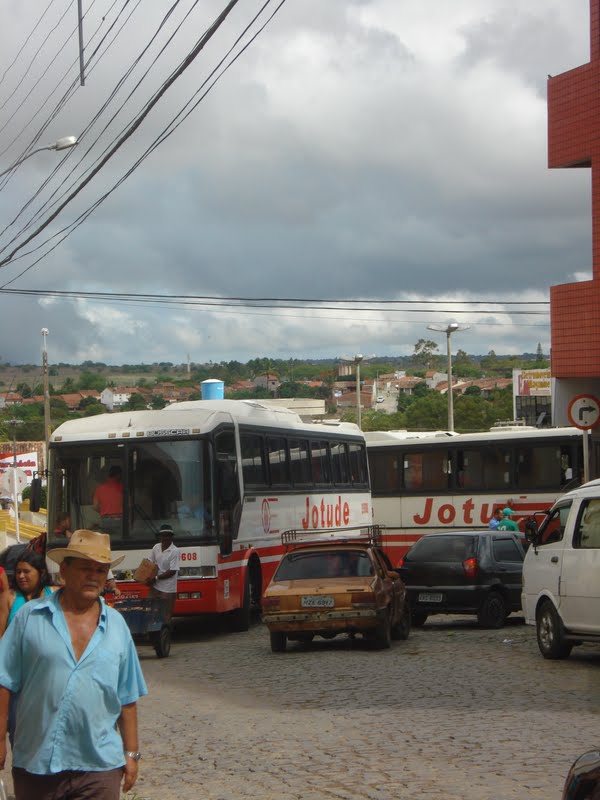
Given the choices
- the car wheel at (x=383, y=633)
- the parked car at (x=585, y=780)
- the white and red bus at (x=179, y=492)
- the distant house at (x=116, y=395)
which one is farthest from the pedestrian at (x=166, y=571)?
the distant house at (x=116, y=395)

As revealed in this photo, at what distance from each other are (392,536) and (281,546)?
384 inches

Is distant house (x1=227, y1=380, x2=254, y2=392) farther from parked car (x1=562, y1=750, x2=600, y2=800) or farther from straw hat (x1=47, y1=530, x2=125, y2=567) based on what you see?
parked car (x1=562, y1=750, x2=600, y2=800)

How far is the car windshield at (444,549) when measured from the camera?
20375 mm

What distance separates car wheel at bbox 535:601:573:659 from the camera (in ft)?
49.1

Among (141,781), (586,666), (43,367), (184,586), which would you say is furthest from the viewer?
(43,367)

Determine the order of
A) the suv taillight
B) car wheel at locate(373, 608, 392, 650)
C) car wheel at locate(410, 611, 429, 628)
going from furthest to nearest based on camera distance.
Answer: car wheel at locate(410, 611, 429, 628)
the suv taillight
car wheel at locate(373, 608, 392, 650)

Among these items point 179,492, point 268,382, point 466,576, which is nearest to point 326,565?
point 179,492

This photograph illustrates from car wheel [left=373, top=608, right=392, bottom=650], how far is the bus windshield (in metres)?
3.50

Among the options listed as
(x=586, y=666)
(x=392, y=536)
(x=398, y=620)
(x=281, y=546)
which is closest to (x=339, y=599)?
(x=398, y=620)

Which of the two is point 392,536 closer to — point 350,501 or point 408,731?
point 350,501

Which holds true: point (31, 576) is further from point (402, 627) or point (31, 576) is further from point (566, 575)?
point (402, 627)

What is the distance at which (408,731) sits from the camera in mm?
10477

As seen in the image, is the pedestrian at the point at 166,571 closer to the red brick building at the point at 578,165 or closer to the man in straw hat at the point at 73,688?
the red brick building at the point at 578,165

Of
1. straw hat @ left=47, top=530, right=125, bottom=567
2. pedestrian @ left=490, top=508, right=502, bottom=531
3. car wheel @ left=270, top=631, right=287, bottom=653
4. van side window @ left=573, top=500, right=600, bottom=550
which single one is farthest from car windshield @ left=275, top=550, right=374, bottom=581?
straw hat @ left=47, top=530, right=125, bottom=567
